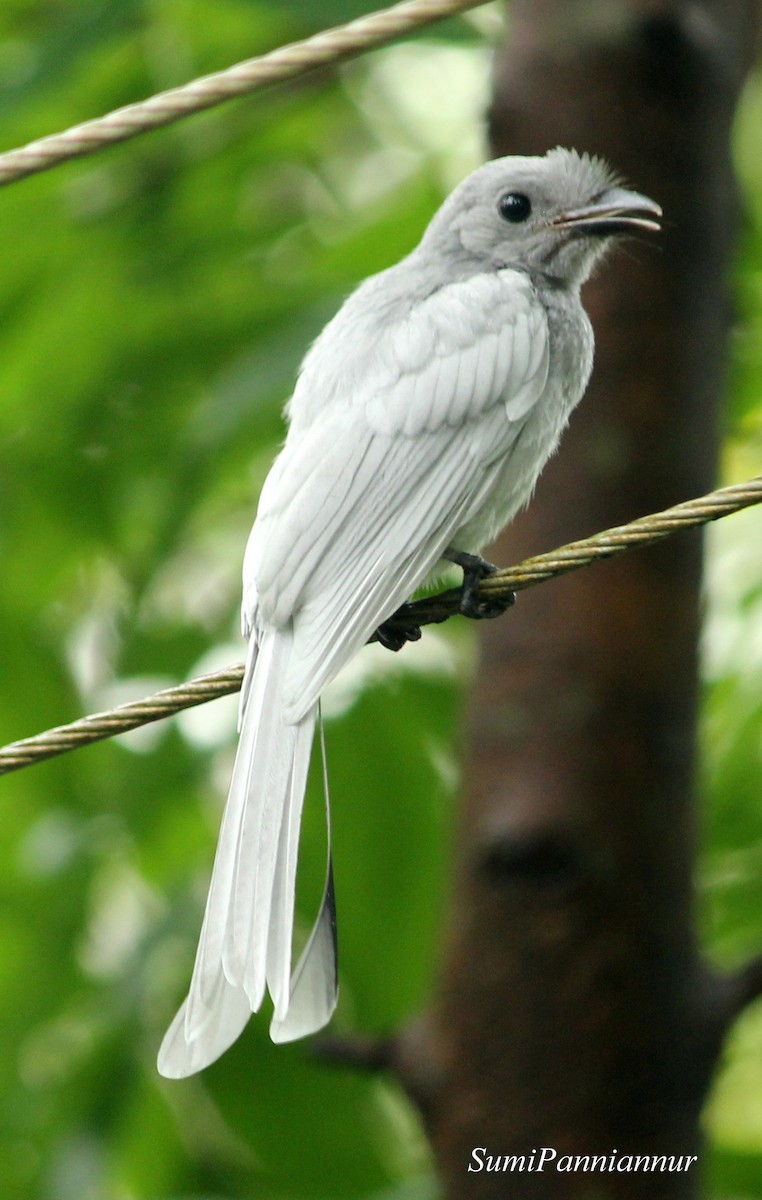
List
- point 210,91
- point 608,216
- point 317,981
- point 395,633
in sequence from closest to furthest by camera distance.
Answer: point 210,91 < point 317,981 < point 395,633 < point 608,216

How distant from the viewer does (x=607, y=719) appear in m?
4.45

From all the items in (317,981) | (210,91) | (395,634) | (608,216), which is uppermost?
(210,91)

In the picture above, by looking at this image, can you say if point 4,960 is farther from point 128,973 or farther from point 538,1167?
point 538,1167

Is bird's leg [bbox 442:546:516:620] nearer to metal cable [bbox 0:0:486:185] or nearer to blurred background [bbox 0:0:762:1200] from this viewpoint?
blurred background [bbox 0:0:762:1200]

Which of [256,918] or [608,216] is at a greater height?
[608,216]

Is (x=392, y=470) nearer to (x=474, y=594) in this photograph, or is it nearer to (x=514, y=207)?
(x=474, y=594)

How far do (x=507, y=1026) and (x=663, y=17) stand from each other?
306 centimetres

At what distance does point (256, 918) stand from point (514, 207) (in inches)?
90.7

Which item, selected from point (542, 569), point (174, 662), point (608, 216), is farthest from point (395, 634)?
point (608, 216)

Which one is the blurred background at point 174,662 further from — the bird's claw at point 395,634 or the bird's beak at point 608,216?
the bird's beak at point 608,216

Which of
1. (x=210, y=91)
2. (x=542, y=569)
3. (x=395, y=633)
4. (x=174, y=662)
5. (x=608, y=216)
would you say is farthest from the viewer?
(x=174, y=662)

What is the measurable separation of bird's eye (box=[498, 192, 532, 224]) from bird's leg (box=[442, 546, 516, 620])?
106 centimetres

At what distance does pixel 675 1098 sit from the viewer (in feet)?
13.5

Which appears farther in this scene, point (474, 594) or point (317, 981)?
point (474, 594)
